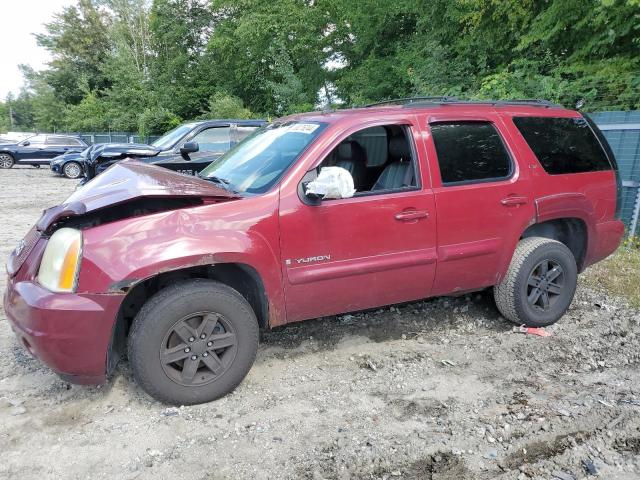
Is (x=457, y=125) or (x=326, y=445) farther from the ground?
(x=457, y=125)

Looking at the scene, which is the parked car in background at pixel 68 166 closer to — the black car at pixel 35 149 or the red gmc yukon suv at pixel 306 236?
the black car at pixel 35 149

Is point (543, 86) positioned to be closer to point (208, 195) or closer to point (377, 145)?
point (377, 145)

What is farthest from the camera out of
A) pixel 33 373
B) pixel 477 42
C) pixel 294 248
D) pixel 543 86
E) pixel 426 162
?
pixel 477 42

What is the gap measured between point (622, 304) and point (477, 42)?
1008 cm

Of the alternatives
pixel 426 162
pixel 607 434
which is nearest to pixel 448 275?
pixel 426 162

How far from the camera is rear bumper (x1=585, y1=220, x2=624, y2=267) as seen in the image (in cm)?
445

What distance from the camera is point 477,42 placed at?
42.2 feet

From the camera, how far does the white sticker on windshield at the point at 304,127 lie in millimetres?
3596

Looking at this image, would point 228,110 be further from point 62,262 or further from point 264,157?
point 62,262

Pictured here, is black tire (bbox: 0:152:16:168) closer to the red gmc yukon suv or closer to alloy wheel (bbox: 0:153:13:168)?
alloy wheel (bbox: 0:153:13:168)

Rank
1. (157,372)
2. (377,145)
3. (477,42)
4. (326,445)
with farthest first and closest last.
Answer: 1. (477,42)
2. (377,145)
3. (157,372)
4. (326,445)

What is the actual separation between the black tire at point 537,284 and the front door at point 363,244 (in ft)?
2.76

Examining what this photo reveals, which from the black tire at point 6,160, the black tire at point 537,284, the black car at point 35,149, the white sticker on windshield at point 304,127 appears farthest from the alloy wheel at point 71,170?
the black tire at point 537,284

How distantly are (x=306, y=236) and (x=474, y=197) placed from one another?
142 cm
